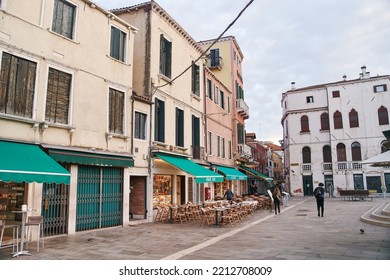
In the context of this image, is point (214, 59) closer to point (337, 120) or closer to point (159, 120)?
point (159, 120)

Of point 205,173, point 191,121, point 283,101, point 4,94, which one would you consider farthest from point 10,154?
point 283,101

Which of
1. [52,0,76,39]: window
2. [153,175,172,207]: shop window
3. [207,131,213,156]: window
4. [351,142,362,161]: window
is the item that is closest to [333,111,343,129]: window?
[351,142,362,161]: window

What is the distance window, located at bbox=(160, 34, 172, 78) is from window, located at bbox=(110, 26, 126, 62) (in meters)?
2.73

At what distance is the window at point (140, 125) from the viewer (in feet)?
45.8

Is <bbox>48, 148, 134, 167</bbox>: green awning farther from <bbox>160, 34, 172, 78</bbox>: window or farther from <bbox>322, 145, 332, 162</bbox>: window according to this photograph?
<bbox>322, 145, 332, 162</bbox>: window

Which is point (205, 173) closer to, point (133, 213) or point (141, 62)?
point (133, 213)

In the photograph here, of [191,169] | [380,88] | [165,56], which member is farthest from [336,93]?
[191,169]

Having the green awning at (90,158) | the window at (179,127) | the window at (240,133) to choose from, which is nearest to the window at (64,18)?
the green awning at (90,158)

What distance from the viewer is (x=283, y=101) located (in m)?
45.7

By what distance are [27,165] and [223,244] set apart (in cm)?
551

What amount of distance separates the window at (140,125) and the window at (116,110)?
1.04 m

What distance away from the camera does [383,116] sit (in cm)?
3650

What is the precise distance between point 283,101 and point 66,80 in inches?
1538

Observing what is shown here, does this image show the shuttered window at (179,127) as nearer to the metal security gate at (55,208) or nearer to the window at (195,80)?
the window at (195,80)
